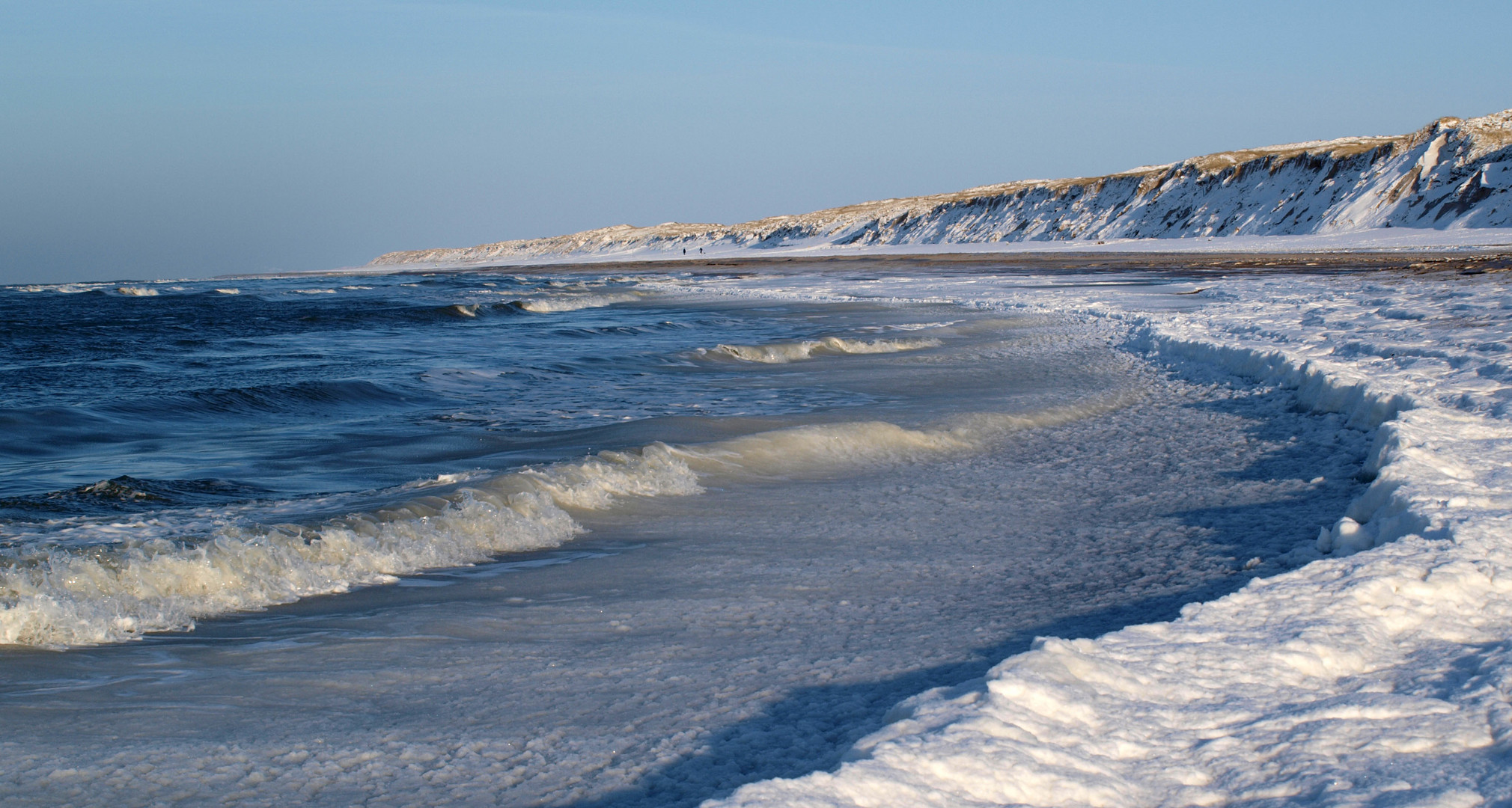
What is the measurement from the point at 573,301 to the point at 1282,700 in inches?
1098

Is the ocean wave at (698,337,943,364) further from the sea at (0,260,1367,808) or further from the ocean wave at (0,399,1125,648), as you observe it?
the ocean wave at (0,399,1125,648)

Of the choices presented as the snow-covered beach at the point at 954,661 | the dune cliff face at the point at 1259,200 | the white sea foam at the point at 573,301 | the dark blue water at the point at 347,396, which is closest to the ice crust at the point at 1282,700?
the snow-covered beach at the point at 954,661

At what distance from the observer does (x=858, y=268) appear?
44438 millimetres

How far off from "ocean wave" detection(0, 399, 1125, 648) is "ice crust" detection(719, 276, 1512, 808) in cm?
272

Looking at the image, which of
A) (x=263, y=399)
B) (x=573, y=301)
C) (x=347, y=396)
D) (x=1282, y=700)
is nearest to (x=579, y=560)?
(x=1282, y=700)

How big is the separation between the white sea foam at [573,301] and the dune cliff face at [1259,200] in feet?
110

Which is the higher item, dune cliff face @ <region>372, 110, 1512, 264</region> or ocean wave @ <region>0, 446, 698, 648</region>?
dune cliff face @ <region>372, 110, 1512, 264</region>

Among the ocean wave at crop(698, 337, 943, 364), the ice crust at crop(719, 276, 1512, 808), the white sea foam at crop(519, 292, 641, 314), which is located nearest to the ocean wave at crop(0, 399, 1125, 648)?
the ice crust at crop(719, 276, 1512, 808)

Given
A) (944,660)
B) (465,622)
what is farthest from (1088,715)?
(465,622)

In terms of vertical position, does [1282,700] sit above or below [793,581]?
above

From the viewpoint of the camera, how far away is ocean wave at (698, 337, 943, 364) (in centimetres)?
1263

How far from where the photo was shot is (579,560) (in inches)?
173

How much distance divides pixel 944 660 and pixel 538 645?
51.4 inches

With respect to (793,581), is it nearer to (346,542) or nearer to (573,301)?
→ (346,542)
